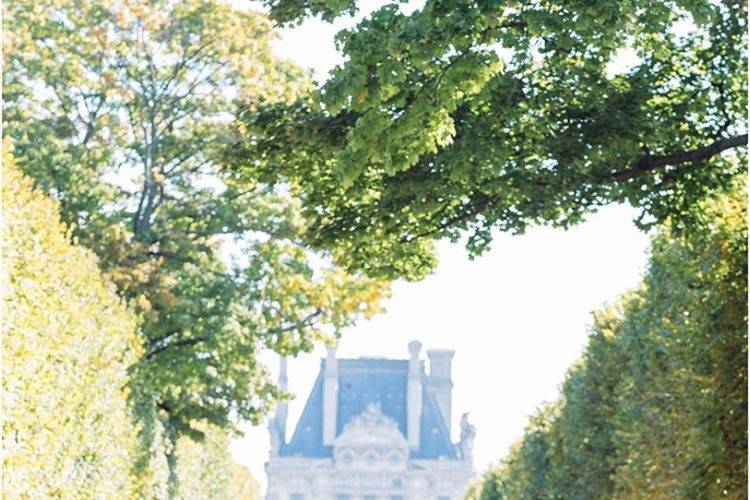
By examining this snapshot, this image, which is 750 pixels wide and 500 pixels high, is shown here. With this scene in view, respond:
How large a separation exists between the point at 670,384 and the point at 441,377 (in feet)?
500

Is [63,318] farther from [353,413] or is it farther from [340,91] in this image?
[353,413]

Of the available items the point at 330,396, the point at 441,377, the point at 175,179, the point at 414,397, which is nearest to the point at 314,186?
the point at 175,179

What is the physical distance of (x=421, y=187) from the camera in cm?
1875

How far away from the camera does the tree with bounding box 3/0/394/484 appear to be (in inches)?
1255

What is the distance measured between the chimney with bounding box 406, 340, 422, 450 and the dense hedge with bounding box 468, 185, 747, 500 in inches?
4998

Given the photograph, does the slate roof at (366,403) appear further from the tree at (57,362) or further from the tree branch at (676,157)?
the tree branch at (676,157)

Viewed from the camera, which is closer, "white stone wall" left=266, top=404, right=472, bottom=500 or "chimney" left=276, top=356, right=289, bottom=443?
"white stone wall" left=266, top=404, right=472, bottom=500

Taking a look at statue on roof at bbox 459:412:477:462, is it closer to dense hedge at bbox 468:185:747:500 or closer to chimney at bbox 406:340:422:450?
chimney at bbox 406:340:422:450

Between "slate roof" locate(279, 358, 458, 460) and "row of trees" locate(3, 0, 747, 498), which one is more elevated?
"slate roof" locate(279, 358, 458, 460)

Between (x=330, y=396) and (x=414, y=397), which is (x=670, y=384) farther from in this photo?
(x=414, y=397)

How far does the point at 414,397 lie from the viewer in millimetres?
173875

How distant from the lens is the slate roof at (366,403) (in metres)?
173

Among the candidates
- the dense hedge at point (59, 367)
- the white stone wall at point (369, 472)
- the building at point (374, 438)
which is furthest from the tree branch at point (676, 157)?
the white stone wall at point (369, 472)

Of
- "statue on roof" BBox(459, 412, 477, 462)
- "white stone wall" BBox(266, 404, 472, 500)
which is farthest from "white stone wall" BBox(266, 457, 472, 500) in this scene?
"statue on roof" BBox(459, 412, 477, 462)
